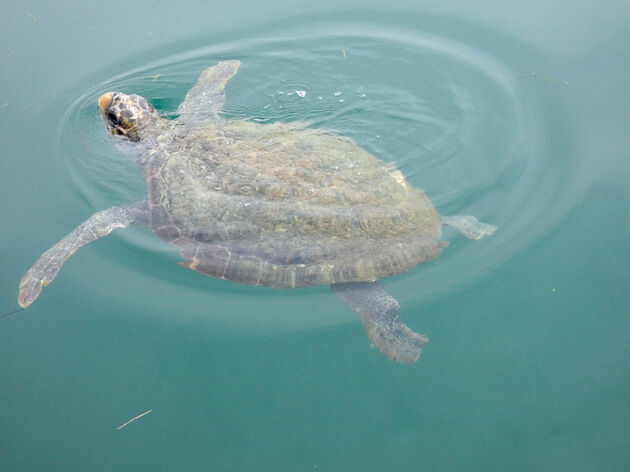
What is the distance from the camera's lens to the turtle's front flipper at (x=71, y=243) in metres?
4.11

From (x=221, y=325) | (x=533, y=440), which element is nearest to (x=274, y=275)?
(x=221, y=325)

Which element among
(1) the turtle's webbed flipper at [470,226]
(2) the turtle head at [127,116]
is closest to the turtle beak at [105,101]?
(2) the turtle head at [127,116]

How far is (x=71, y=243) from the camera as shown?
4355mm

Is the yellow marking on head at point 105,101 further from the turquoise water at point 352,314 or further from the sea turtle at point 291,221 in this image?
the sea turtle at point 291,221

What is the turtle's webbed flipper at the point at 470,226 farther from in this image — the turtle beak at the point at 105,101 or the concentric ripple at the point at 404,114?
the turtle beak at the point at 105,101

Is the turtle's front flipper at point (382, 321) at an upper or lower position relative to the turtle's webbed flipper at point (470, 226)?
lower

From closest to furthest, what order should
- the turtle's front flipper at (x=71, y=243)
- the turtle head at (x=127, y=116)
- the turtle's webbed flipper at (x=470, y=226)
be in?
the turtle's front flipper at (x=71, y=243) → the turtle's webbed flipper at (x=470, y=226) → the turtle head at (x=127, y=116)

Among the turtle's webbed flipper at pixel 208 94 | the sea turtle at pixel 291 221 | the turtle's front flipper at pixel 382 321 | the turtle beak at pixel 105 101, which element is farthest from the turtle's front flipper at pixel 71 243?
the turtle's front flipper at pixel 382 321

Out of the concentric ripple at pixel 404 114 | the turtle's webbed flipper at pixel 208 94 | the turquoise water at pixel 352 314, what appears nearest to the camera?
the turquoise water at pixel 352 314

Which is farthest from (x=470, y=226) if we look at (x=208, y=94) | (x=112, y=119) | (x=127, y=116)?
(x=112, y=119)

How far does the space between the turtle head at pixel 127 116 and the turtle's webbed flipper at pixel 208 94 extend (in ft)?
1.62

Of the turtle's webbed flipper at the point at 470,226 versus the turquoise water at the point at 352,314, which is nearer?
the turquoise water at the point at 352,314

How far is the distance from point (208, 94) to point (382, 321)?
374 centimetres

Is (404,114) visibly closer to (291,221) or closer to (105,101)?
(291,221)
